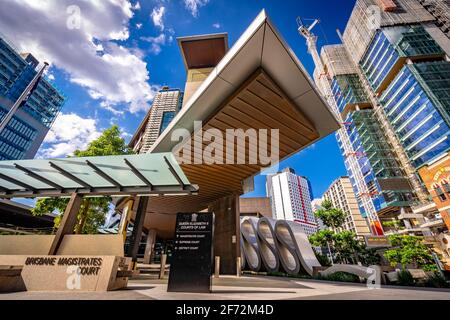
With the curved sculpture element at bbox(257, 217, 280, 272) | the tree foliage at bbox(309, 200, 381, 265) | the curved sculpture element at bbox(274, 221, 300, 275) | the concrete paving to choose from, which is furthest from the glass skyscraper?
the concrete paving

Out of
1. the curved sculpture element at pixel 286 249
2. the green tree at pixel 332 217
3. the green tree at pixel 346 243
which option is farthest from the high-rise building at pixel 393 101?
the curved sculpture element at pixel 286 249

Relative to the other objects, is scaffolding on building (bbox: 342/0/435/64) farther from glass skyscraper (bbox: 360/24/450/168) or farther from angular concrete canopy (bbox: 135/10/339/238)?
angular concrete canopy (bbox: 135/10/339/238)

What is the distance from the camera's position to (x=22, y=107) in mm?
75562

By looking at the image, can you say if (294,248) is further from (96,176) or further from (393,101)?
(393,101)

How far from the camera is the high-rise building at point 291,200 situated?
158500 mm

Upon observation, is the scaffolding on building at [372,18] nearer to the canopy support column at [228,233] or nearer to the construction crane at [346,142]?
the construction crane at [346,142]

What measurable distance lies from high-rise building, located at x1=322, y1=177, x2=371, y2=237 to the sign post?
321 feet

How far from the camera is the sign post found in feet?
13.8

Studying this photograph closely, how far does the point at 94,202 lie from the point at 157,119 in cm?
4633

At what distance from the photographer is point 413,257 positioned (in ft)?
85.0

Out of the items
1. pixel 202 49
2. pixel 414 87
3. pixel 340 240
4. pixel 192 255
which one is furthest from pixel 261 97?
pixel 414 87

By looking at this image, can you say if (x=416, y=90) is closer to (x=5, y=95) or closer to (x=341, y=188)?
(x=341, y=188)

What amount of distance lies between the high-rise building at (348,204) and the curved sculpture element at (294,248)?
8075cm
